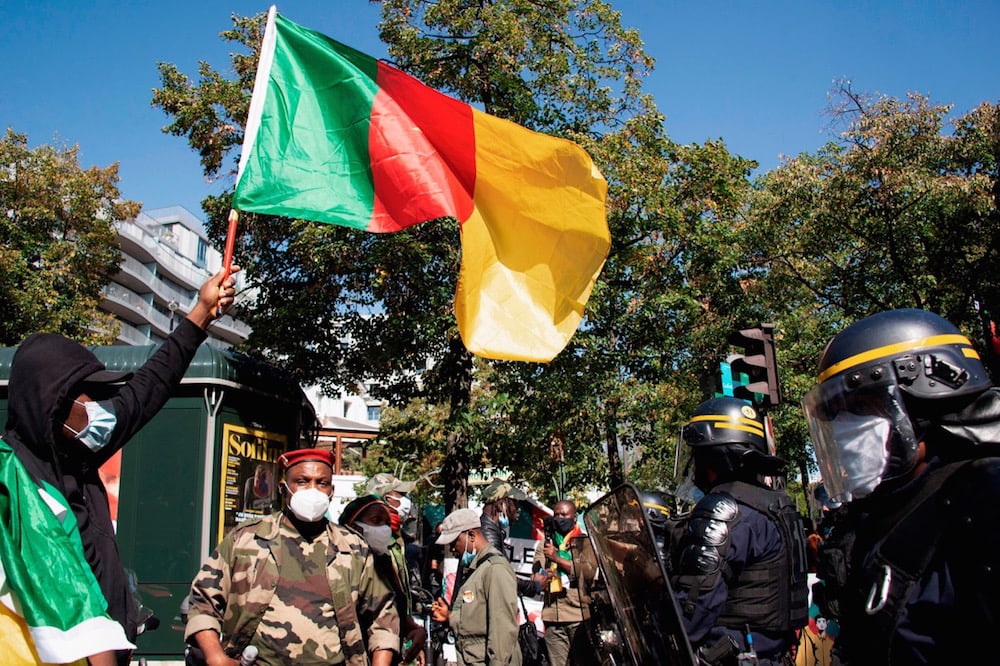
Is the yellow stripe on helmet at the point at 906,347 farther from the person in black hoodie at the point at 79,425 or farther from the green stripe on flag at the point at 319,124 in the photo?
the green stripe on flag at the point at 319,124

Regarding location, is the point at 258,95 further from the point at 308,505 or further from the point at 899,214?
the point at 899,214

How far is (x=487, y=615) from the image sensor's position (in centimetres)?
626

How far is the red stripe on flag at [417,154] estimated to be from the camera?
17.3ft

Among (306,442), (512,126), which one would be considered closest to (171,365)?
(512,126)

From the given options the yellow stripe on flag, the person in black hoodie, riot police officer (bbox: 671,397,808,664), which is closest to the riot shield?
riot police officer (bbox: 671,397,808,664)

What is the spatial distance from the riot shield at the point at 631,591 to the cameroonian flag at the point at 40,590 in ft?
6.05

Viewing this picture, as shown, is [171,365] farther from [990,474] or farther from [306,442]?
[306,442]

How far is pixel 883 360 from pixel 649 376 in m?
14.4

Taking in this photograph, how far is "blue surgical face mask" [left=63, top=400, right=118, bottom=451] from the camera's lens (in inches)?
130

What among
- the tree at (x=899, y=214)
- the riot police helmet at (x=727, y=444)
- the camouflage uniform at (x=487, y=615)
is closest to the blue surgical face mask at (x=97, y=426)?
the riot police helmet at (x=727, y=444)

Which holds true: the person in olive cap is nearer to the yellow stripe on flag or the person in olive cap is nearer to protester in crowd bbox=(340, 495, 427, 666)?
protester in crowd bbox=(340, 495, 427, 666)

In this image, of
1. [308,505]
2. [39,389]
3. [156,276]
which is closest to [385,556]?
[308,505]

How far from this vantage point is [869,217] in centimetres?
1673

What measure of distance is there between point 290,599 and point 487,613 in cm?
262
